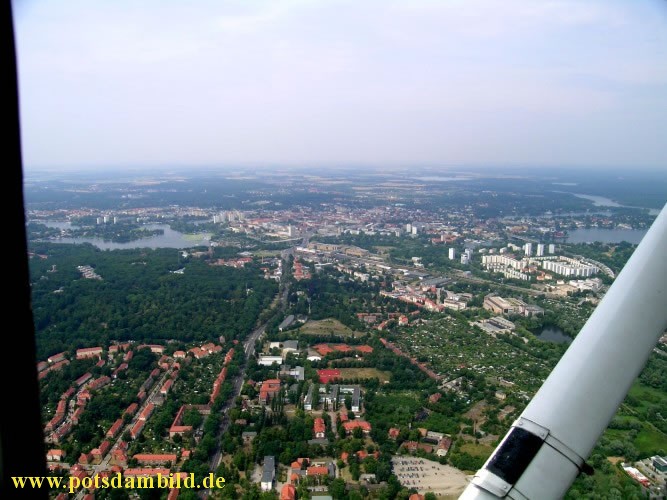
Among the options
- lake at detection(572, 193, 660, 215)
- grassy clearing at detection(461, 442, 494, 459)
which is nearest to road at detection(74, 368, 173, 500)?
grassy clearing at detection(461, 442, 494, 459)

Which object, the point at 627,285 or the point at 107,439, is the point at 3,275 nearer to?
the point at 627,285

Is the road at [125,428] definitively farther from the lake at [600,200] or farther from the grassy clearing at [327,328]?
the lake at [600,200]

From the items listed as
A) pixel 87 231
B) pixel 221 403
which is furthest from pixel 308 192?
pixel 221 403

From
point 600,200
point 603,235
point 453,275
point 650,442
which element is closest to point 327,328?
point 650,442

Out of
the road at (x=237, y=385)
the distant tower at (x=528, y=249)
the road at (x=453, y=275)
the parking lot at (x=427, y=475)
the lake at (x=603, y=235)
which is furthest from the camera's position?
the lake at (x=603, y=235)

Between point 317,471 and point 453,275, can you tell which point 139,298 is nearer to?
point 317,471

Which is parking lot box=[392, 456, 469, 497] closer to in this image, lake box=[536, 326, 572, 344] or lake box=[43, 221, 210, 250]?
lake box=[536, 326, 572, 344]

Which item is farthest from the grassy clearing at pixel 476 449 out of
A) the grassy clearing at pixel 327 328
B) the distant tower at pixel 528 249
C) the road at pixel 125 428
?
the distant tower at pixel 528 249

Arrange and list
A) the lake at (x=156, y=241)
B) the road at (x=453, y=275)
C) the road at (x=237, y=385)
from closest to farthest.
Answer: the road at (x=237, y=385) < the road at (x=453, y=275) < the lake at (x=156, y=241)
